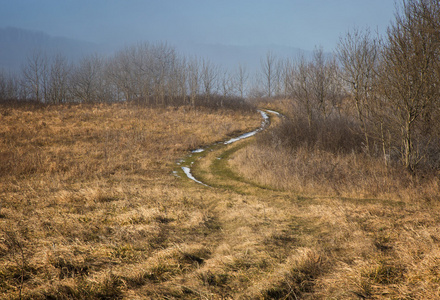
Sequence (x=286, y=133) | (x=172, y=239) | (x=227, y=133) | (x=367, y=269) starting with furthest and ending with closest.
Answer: (x=227, y=133), (x=286, y=133), (x=172, y=239), (x=367, y=269)

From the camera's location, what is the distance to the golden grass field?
4234 millimetres

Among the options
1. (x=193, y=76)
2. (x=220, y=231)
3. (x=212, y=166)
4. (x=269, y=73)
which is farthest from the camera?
(x=269, y=73)

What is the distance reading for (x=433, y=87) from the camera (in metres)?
9.61

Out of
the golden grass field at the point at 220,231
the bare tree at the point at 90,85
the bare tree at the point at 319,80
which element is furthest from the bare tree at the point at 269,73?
the golden grass field at the point at 220,231

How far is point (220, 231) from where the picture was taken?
276 inches

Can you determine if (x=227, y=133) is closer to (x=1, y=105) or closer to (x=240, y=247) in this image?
(x=240, y=247)

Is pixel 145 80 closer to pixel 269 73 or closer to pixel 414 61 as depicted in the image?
pixel 269 73

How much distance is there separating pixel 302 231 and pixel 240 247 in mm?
1793

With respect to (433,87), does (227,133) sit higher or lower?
lower

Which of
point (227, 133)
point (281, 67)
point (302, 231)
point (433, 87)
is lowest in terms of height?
point (302, 231)

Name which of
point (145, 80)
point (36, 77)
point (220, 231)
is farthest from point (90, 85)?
point (220, 231)

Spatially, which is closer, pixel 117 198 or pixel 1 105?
pixel 117 198

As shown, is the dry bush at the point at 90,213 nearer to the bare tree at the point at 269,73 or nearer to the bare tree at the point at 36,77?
the bare tree at the point at 36,77

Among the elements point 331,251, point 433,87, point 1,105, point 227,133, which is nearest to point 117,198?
point 331,251
